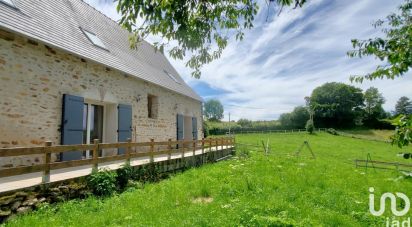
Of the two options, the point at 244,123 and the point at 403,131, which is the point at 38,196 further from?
the point at 244,123

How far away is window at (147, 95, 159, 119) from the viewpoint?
12070 mm

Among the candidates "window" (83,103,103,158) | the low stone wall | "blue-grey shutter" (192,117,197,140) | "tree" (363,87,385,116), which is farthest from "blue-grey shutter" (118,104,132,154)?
"tree" (363,87,385,116)

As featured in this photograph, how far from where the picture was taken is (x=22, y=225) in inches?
159

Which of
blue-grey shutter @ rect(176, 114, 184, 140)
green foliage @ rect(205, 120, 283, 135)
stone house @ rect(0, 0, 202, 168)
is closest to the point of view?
stone house @ rect(0, 0, 202, 168)

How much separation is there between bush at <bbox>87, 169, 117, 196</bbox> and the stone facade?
1929 millimetres

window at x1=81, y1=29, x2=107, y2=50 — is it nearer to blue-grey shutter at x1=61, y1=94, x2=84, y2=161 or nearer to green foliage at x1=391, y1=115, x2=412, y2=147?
blue-grey shutter at x1=61, y1=94, x2=84, y2=161

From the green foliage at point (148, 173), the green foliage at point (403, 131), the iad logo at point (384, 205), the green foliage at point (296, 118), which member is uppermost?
the green foliage at point (296, 118)

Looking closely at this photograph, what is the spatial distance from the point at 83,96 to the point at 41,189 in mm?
3722

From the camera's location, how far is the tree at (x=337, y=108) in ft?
160

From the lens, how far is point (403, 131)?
5.16 feet

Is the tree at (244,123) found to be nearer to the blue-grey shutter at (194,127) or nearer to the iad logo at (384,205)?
the blue-grey shutter at (194,127)

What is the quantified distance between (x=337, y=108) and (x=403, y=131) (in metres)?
53.3

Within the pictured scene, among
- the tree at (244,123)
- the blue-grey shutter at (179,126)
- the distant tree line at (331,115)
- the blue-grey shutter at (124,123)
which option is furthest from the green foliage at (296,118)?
the blue-grey shutter at (124,123)

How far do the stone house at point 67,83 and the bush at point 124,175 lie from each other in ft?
5.65
